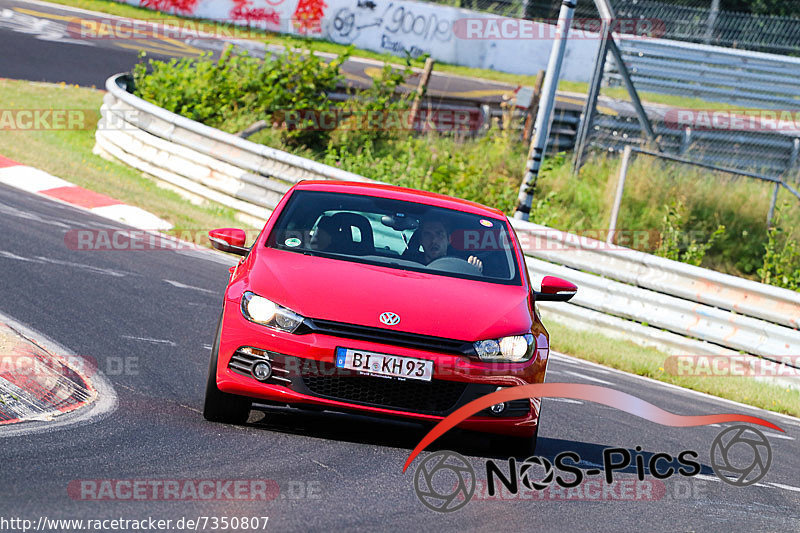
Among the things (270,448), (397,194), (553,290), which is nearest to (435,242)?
(397,194)

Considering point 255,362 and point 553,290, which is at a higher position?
point 553,290

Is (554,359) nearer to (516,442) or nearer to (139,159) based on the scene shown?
(516,442)

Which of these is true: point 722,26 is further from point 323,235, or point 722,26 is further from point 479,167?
point 323,235

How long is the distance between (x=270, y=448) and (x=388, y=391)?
69 cm

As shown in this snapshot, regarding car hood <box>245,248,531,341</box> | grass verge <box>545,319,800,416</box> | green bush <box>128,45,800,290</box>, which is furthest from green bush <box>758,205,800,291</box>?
car hood <box>245,248,531,341</box>

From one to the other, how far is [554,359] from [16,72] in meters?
16.8

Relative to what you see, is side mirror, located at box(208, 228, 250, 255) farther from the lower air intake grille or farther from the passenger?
the lower air intake grille

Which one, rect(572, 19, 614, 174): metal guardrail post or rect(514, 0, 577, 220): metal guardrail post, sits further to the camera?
rect(572, 19, 614, 174): metal guardrail post

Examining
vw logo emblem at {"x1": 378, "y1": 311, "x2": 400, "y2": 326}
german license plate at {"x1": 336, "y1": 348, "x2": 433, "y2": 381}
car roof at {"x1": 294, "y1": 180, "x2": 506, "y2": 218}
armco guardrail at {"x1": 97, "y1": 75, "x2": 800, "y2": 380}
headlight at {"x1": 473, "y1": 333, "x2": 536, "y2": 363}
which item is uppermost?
car roof at {"x1": 294, "y1": 180, "x2": 506, "y2": 218}

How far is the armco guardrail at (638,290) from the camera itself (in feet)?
39.8

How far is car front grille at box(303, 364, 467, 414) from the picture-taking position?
609cm

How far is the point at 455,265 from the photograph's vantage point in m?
7.22

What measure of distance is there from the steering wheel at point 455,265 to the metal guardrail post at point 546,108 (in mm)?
7864

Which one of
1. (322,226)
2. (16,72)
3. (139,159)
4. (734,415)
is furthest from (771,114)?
(322,226)
